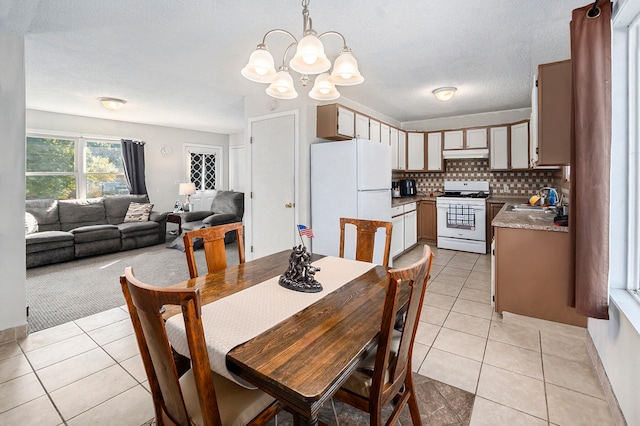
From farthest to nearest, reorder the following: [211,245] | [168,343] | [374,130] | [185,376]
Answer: [374,130], [211,245], [185,376], [168,343]

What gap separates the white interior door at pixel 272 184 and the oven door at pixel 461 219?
2796 millimetres

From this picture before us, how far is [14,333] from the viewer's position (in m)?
2.47

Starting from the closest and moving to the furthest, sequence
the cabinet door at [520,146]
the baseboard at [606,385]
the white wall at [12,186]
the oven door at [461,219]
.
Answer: the baseboard at [606,385] < the white wall at [12,186] < the cabinet door at [520,146] < the oven door at [461,219]

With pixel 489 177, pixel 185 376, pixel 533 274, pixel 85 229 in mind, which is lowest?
pixel 185 376

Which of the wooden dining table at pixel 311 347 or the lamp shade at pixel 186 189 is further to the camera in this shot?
the lamp shade at pixel 186 189

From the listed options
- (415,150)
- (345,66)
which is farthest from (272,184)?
(415,150)

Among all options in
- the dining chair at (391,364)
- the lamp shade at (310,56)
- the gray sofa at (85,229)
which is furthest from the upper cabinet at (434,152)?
the gray sofa at (85,229)

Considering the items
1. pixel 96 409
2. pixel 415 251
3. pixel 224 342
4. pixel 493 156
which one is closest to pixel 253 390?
pixel 224 342

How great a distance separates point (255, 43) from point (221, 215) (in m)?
3.92

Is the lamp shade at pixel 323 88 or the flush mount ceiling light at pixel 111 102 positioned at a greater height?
the flush mount ceiling light at pixel 111 102

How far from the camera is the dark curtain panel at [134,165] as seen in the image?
6.11 metres

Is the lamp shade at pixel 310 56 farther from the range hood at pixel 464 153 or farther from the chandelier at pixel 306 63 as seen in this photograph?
the range hood at pixel 464 153

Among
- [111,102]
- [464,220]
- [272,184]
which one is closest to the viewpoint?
[272,184]

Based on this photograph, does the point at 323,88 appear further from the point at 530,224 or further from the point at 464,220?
the point at 464,220
